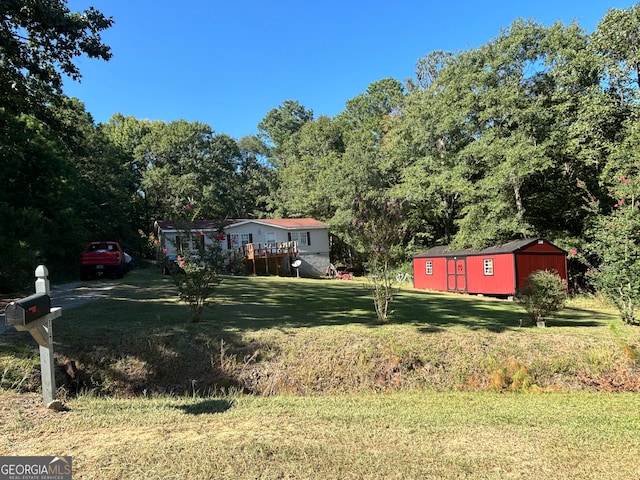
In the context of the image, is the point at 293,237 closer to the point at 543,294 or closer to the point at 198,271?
the point at 198,271

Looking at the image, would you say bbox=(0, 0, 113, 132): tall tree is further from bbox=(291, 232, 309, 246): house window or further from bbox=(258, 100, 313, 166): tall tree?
bbox=(258, 100, 313, 166): tall tree

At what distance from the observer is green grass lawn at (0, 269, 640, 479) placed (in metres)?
3.13

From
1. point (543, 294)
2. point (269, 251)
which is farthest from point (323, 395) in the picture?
point (269, 251)

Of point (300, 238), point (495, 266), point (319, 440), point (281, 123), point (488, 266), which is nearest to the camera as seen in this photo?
point (319, 440)

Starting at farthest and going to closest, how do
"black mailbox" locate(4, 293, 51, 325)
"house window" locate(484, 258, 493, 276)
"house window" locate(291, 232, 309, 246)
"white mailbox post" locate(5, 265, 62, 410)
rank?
"house window" locate(291, 232, 309, 246) → "house window" locate(484, 258, 493, 276) → "white mailbox post" locate(5, 265, 62, 410) → "black mailbox" locate(4, 293, 51, 325)

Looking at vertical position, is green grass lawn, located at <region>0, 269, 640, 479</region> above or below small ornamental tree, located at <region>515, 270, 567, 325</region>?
below

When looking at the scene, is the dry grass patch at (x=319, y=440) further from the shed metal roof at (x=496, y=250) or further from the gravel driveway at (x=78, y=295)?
the shed metal roof at (x=496, y=250)

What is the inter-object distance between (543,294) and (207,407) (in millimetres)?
7830

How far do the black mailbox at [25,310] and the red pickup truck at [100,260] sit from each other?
15.1 metres

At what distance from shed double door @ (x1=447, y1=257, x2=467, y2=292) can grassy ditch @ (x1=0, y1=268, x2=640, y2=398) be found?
13.5 meters

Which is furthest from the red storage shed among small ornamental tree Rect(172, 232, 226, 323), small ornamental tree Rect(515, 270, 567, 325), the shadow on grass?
the shadow on grass

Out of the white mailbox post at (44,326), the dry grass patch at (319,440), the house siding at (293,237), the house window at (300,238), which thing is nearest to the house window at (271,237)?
the house siding at (293,237)

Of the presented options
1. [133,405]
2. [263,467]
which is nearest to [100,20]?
[133,405]

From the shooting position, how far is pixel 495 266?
2012 cm
